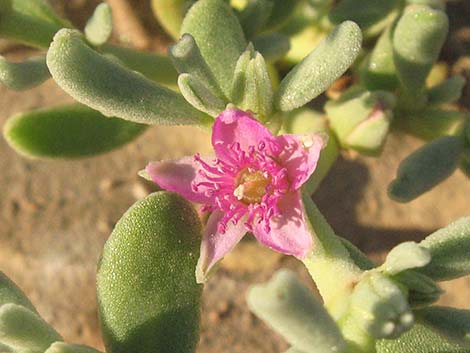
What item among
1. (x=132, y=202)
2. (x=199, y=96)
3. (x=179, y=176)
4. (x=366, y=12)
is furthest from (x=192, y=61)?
(x=132, y=202)

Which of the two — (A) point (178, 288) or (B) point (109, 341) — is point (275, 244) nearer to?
(A) point (178, 288)

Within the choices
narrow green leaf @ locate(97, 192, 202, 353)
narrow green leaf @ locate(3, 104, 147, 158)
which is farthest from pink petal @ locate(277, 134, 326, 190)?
narrow green leaf @ locate(3, 104, 147, 158)

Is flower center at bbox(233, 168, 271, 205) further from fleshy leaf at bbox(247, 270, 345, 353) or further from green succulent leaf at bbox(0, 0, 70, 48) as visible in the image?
green succulent leaf at bbox(0, 0, 70, 48)

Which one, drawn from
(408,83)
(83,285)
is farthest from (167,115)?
(83,285)

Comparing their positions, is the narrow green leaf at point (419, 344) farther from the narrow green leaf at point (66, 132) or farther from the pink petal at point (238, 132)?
the narrow green leaf at point (66, 132)

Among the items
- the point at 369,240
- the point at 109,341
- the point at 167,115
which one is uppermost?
the point at 167,115

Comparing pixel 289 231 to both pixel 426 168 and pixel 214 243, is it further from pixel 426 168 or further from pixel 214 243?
pixel 426 168

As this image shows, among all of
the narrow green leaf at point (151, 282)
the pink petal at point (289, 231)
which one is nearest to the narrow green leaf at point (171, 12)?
the narrow green leaf at point (151, 282)
